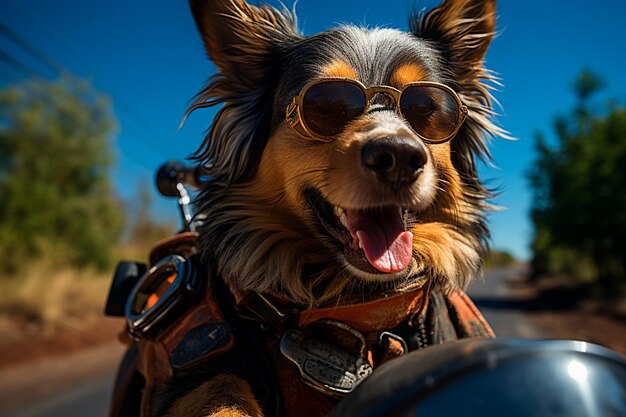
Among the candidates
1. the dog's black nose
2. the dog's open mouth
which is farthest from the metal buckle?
the dog's black nose

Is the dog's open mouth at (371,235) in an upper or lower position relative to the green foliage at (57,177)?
lower

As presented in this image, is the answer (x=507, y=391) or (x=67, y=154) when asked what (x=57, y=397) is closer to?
(x=507, y=391)

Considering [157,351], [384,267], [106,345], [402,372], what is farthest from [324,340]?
[106,345]

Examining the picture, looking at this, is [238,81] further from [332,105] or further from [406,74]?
[406,74]

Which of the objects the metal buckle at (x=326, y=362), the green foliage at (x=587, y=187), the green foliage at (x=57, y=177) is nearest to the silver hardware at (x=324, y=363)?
the metal buckle at (x=326, y=362)

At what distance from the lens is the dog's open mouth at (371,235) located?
6.02 feet

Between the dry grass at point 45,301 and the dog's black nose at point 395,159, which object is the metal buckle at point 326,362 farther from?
the dry grass at point 45,301

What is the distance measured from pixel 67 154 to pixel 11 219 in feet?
15.8

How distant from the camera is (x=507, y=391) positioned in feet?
2.17

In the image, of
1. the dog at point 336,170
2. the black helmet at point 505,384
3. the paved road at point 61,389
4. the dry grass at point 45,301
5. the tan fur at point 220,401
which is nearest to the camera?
the black helmet at point 505,384

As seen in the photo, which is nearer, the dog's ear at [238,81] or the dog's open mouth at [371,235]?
the dog's open mouth at [371,235]

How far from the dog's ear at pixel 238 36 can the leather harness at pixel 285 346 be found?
1.32 m

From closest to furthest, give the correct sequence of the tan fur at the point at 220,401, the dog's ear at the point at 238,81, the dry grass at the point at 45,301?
1. the tan fur at the point at 220,401
2. the dog's ear at the point at 238,81
3. the dry grass at the point at 45,301

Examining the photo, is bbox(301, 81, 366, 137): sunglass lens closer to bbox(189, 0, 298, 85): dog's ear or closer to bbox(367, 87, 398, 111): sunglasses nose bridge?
bbox(367, 87, 398, 111): sunglasses nose bridge
